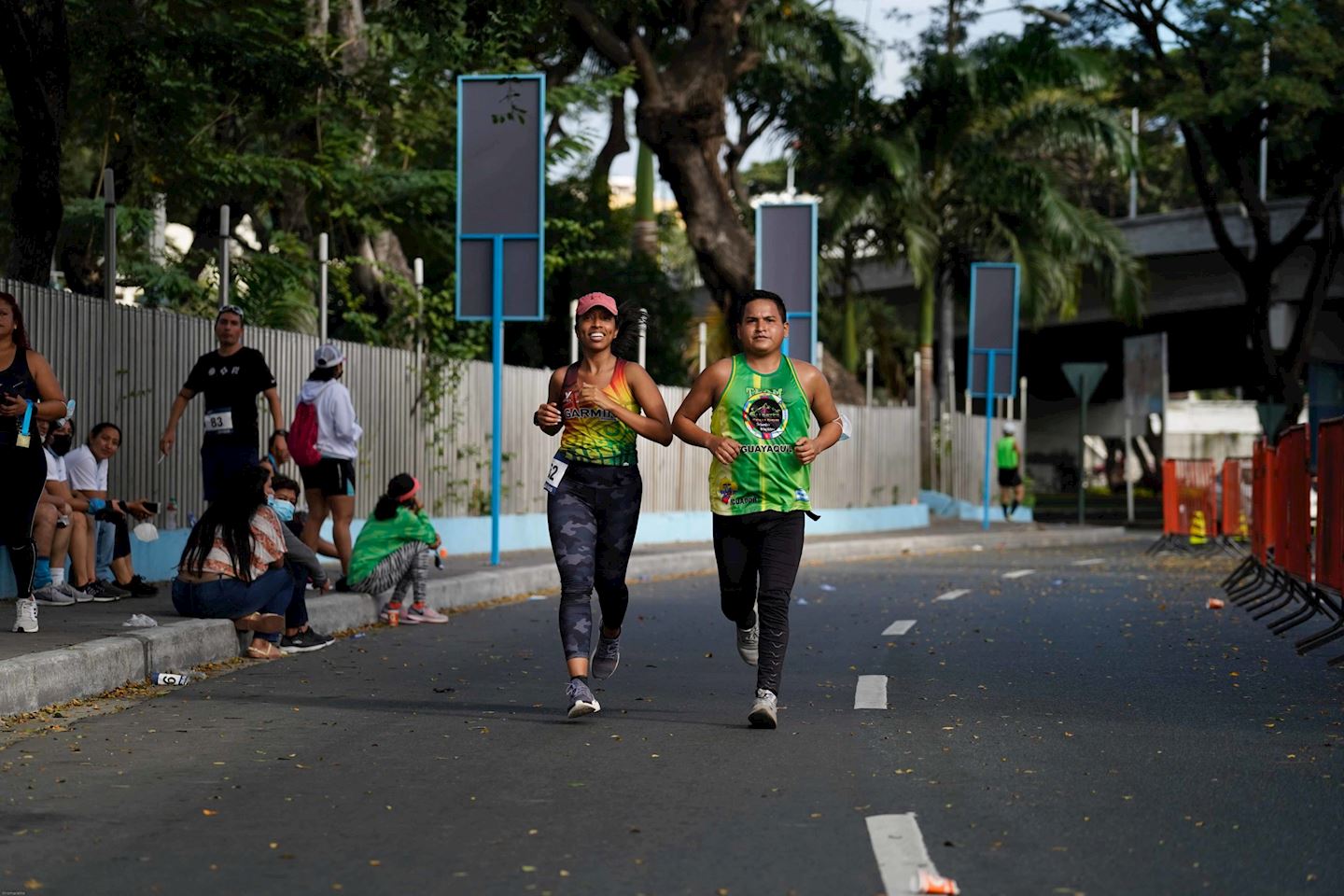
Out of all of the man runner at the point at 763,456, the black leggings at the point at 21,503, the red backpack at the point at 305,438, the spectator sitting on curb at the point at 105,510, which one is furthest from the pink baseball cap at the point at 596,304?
the red backpack at the point at 305,438

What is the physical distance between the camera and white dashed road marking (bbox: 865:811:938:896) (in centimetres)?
542

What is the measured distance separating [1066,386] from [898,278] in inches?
897

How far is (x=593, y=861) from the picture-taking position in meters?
5.65

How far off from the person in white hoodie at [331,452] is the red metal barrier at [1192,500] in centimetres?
1696

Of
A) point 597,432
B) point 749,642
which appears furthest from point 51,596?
point 749,642

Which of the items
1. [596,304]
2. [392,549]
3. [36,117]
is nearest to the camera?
[596,304]

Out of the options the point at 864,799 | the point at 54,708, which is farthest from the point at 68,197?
the point at 864,799

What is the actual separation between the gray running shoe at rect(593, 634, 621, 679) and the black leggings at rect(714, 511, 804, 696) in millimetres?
716

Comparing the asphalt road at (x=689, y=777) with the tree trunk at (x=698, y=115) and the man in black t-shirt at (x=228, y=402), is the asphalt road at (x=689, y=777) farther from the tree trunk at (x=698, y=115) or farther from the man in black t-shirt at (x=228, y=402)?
the tree trunk at (x=698, y=115)

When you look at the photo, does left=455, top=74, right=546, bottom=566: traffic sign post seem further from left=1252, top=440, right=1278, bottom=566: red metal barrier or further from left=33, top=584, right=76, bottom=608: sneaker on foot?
left=1252, top=440, right=1278, bottom=566: red metal barrier

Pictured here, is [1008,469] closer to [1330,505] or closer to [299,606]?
[1330,505]

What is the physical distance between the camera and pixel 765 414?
854cm

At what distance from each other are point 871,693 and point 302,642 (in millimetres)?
3788

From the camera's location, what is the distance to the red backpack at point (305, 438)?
14.6 m
